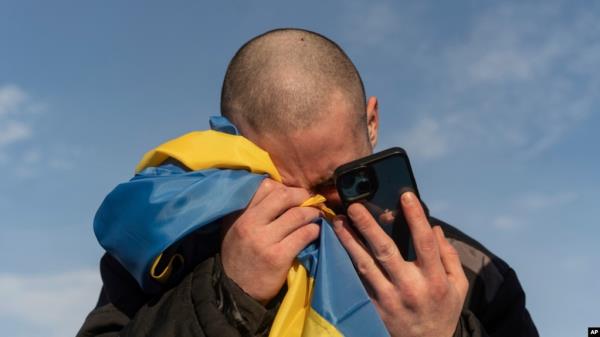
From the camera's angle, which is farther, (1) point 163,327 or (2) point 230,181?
(2) point 230,181

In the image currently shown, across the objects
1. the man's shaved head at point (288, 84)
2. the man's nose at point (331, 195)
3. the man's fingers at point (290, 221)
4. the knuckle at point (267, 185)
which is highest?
the man's shaved head at point (288, 84)

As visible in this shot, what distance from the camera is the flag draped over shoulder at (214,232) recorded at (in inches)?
92.5

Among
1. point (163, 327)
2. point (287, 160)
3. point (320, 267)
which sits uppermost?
point (287, 160)

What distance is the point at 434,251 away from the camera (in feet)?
7.78

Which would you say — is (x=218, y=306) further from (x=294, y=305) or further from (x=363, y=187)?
(x=363, y=187)

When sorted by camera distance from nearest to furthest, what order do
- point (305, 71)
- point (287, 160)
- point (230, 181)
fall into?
point (230, 181) < point (287, 160) < point (305, 71)

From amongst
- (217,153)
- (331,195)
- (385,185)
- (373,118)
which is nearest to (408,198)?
(385,185)

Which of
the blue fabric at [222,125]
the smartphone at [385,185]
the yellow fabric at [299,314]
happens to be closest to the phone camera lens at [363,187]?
the smartphone at [385,185]

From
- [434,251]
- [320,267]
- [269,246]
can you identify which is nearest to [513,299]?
[434,251]

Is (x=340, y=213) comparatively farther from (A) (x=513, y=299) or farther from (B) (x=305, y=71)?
(A) (x=513, y=299)

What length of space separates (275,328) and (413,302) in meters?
0.46

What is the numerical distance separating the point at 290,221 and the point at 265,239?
0.12m

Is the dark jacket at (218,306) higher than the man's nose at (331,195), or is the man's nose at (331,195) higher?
the man's nose at (331,195)

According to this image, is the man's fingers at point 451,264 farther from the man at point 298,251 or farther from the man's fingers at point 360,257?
the man's fingers at point 360,257
